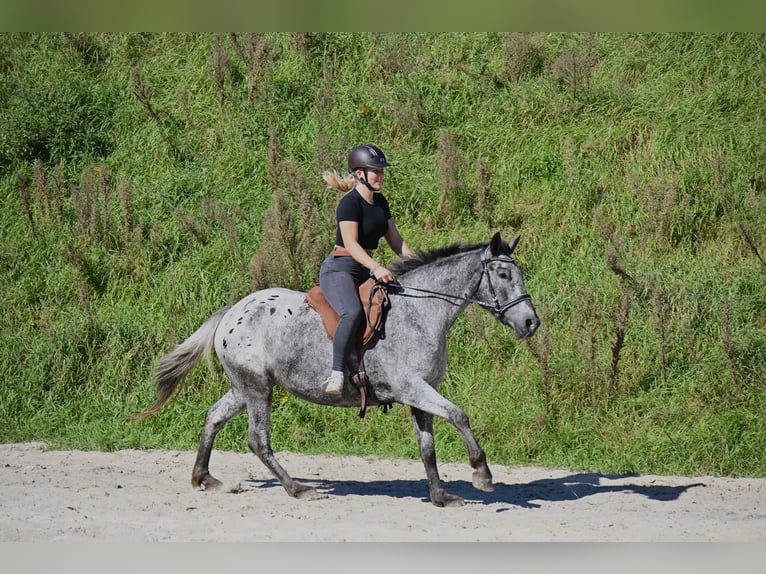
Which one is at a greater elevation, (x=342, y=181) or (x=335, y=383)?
(x=342, y=181)

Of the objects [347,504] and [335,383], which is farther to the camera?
[347,504]

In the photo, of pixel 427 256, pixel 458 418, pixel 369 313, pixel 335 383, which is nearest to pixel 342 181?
pixel 427 256

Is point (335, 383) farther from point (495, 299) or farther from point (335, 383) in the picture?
point (495, 299)

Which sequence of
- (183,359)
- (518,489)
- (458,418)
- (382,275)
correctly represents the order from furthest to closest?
1. (183,359)
2. (518,489)
3. (382,275)
4. (458,418)

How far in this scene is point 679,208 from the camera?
40.3 feet

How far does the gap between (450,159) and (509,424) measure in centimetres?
431

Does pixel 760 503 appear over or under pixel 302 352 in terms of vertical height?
under

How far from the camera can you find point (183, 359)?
8.38 m

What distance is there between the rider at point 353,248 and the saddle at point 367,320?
0.29 feet

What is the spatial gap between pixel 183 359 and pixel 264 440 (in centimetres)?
115
